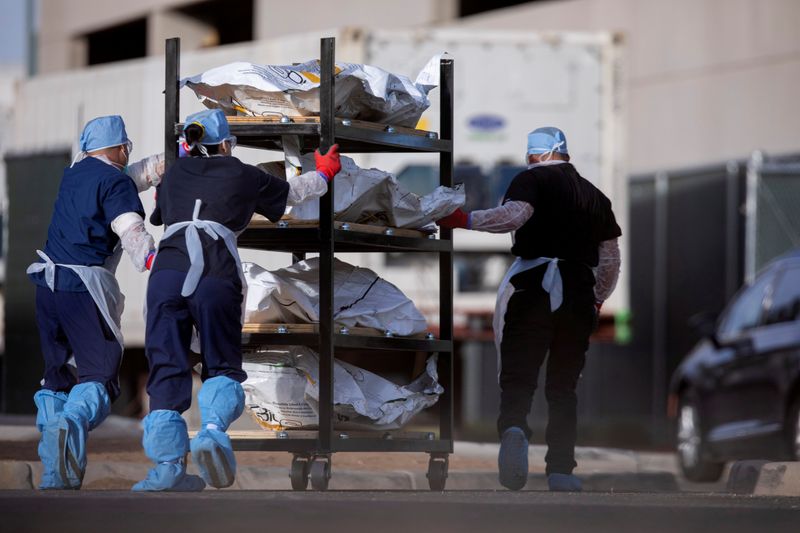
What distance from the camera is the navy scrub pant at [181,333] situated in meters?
8.28

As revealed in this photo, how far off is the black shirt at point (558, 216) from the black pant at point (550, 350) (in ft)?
0.35

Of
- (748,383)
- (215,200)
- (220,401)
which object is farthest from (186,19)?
(220,401)

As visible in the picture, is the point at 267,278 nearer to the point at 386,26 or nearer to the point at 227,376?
the point at 227,376

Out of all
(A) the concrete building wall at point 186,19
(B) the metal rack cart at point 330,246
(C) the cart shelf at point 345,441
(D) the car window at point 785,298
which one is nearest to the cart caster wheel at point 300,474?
(B) the metal rack cart at point 330,246

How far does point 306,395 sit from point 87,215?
1.39 m

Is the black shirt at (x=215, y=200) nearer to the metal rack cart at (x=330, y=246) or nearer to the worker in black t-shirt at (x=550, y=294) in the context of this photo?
the metal rack cart at (x=330, y=246)

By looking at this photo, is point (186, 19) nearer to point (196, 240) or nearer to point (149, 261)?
point (149, 261)

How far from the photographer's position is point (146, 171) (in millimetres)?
9289

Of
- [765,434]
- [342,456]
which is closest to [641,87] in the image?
[765,434]

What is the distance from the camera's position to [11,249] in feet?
55.1

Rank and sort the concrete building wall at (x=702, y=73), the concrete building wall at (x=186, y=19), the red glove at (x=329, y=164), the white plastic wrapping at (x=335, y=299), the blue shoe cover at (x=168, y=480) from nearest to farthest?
the blue shoe cover at (x=168, y=480) → the red glove at (x=329, y=164) → the white plastic wrapping at (x=335, y=299) → the concrete building wall at (x=702, y=73) → the concrete building wall at (x=186, y=19)

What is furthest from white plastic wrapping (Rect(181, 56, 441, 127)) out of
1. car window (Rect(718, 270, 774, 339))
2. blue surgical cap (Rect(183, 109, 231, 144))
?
car window (Rect(718, 270, 774, 339))

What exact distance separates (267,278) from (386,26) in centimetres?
2033

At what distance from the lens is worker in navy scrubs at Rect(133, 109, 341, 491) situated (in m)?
8.20
